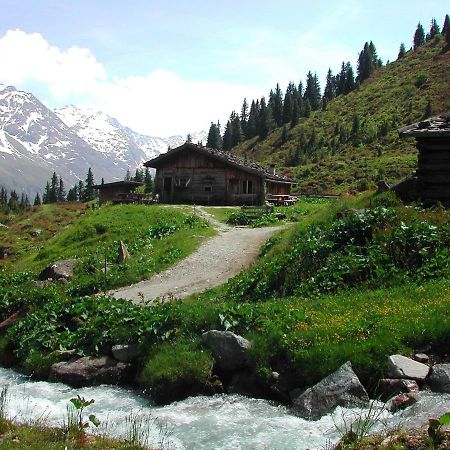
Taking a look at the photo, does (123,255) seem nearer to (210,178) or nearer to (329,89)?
(210,178)

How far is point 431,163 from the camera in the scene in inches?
798

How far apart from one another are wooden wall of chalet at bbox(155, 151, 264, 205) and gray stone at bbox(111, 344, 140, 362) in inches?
1397

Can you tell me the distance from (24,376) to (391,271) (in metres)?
10.3

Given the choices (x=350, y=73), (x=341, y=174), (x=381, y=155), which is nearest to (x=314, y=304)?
(x=341, y=174)

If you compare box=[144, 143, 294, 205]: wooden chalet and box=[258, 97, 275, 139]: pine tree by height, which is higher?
box=[258, 97, 275, 139]: pine tree

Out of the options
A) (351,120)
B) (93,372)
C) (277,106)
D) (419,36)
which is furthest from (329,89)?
(93,372)

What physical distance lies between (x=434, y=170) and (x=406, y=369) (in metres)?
12.3

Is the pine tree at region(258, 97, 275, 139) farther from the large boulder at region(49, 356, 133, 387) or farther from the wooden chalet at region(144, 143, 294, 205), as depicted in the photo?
the large boulder at region(49, 356, 133, 387)

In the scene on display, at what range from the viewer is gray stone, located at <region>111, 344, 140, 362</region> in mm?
13125

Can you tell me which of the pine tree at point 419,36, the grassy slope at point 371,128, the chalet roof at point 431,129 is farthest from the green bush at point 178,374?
the pine tree at point 419,36

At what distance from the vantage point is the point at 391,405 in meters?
9.13

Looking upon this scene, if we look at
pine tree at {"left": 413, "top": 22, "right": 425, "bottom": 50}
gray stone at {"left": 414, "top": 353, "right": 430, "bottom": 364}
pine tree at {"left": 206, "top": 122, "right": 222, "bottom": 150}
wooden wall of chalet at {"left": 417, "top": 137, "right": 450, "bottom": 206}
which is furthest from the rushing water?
pine tree at {"left": 413, "top": 22, "right": 425, "bottom": 50}

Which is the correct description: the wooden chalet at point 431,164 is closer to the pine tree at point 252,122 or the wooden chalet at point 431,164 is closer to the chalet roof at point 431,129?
the chalet roof at point 431,129

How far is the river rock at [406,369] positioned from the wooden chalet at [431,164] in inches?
440
